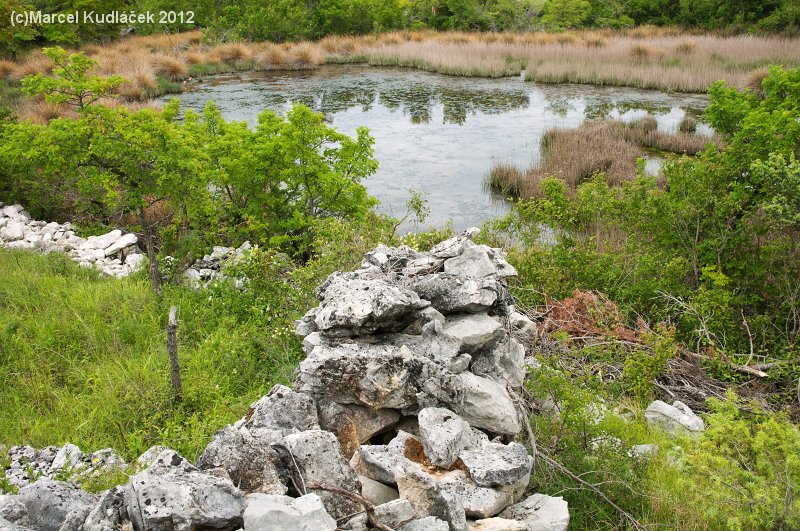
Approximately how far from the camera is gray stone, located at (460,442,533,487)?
339cm

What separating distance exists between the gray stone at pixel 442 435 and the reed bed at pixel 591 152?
8918 mm

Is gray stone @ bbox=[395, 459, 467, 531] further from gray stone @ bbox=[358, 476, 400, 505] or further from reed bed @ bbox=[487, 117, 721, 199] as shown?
reed bed @ bbox=[487, 117, 721, 199]

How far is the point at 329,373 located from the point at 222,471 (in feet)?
3.26

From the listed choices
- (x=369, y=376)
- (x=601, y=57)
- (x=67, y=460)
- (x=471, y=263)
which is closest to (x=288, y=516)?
(x=369, y=376)

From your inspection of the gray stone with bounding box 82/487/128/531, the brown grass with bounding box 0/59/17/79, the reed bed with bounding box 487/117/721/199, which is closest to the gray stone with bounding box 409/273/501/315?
the gray stone with bounding box 82/487/128/531

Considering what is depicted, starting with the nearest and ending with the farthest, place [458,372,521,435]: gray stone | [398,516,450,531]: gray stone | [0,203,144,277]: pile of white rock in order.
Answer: [398,516,450,531]: gray stone, [458,372,521,435]: gray stone, [0,203,144,277]: pile of white rock

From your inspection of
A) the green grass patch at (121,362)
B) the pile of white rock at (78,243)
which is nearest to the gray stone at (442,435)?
the green grass patch at (121,362)

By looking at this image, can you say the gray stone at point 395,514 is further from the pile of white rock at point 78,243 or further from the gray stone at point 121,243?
the gray stone at point 121,243

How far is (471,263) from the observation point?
543 centimetres

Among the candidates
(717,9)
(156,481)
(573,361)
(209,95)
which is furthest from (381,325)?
(717,9)

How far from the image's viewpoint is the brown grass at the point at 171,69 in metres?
23.4

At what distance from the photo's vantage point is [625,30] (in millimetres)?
32844

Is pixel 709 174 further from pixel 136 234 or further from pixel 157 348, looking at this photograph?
pixel 136 234

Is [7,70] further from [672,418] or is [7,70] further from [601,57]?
[672,418]
